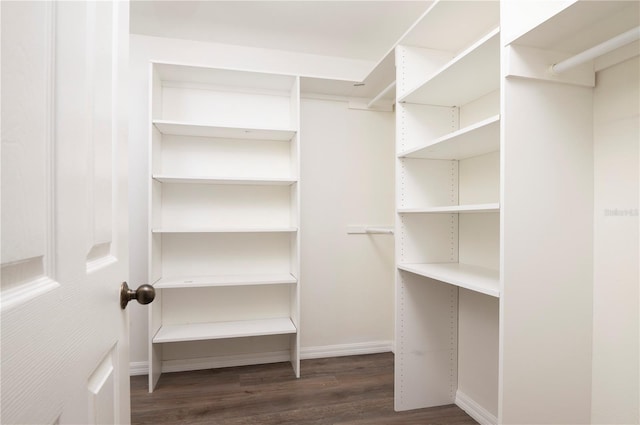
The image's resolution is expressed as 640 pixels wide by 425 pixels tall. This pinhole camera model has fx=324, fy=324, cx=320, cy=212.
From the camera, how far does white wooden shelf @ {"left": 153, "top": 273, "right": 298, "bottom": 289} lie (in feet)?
7.25

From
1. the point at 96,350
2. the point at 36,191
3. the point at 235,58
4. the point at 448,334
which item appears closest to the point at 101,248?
the point at 96,350

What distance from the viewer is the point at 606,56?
125cm

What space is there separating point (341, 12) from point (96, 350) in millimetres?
2294

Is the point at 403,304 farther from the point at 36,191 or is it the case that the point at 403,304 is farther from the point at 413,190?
the point at 36,191

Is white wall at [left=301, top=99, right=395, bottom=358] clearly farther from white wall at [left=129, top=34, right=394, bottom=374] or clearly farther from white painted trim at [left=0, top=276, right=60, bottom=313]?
white painted trim at [left=0, top=276, right=60, bottom=313]

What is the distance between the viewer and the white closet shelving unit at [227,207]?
236cm

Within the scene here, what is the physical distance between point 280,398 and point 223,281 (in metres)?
0.86

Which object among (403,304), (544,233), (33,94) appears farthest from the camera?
(403,304)

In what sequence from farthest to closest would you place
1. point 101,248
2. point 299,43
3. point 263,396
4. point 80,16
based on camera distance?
1. point 299,43
2. point 263,396
3. point 101,248
4. point 80,16

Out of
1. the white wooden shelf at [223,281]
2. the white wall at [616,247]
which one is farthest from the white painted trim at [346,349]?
the white wall at [616,247]

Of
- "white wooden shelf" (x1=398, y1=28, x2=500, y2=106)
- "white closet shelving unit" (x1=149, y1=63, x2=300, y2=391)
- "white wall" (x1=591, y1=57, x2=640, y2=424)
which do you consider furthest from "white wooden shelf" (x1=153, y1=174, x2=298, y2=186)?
"white wall" (x1=591, y1=57, x2=640, y2=424)

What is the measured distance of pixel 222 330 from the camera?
7.74ft

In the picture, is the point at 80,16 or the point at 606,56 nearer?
the point at 80,16

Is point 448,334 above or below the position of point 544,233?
below
